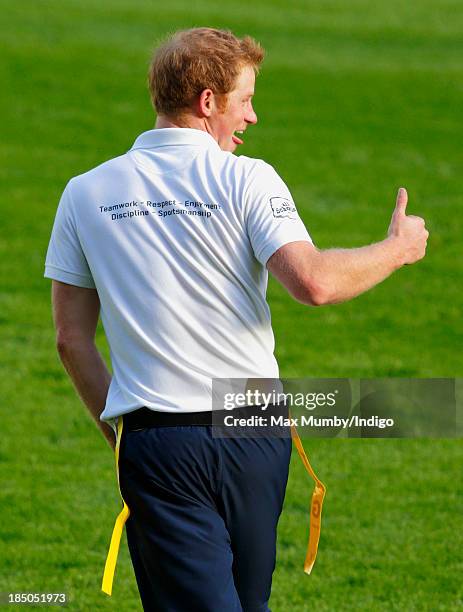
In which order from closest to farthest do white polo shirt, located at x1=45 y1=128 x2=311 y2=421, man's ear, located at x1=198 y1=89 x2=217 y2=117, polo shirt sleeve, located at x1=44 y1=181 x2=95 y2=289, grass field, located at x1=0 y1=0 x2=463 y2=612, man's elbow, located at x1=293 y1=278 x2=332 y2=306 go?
man's elbow, located at x1=293 y1=278 x2=332 y2=306
white polo shirt, located at x1=45 y1=128 x2=311 y2=421
man's ear, located at x1=198 y1=89 x2=217 y2=117
polo shirt sleeve, located at x1=44 y1=181 x2=95 y2=289
grass field, located at x1=0 y1=0 x2=463 y2=612

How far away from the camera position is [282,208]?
10.4 feet

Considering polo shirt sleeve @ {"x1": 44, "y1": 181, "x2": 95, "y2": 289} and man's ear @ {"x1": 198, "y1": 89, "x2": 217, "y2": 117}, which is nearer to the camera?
man's ear @ {"x1": 198, "y1": 89, "x2": 217, "y2": 117}

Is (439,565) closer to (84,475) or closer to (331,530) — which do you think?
(331,530)

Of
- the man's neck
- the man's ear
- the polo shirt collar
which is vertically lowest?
the polo shirt collar

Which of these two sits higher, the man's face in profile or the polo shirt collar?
the man's face in profile

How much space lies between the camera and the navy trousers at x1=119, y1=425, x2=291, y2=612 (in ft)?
10.7

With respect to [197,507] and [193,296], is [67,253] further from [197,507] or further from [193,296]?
[197,507]

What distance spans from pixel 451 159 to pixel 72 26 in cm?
861

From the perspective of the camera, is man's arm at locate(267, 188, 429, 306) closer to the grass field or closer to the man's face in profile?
the man's face in profile

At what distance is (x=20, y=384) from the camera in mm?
9305

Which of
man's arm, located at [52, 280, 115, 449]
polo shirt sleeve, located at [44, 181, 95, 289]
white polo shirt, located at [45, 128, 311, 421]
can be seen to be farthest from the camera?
man's arm, located at [52, 280, 115, 449]

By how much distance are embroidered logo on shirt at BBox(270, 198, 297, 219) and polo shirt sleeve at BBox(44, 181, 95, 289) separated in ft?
2.00

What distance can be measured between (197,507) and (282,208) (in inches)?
32.8

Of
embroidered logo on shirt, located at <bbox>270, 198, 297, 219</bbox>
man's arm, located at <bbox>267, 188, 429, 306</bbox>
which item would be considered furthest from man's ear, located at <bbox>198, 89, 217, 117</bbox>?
man's arm, located at <bbox>267, 188, 429, 306</bbox>
